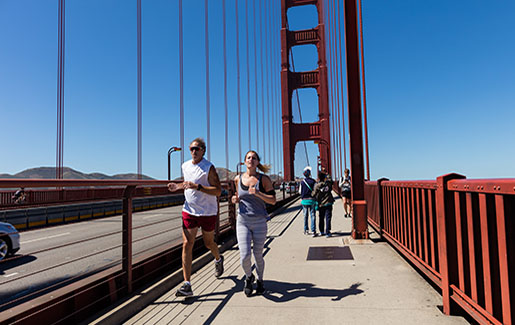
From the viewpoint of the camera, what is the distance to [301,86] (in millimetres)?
38656

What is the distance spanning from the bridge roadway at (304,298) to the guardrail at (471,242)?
32 cm

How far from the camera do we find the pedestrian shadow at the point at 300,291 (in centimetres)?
324

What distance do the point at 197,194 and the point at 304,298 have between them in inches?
56.4

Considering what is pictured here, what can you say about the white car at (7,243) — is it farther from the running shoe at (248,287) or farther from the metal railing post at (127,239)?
the running shoe at (248,287)

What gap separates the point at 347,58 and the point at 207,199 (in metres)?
4.76

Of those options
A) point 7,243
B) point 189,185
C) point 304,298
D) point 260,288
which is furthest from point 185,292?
point 7,243

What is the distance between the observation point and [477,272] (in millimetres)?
2277

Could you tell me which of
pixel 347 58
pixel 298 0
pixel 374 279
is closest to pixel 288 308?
pixel 374 279

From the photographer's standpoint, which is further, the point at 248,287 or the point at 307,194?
the point at 307,194

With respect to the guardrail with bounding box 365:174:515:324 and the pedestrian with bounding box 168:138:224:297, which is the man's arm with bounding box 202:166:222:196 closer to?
the pedestrian with bounding box 168:138:224:297

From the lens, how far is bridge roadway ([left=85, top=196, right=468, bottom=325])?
2732mm

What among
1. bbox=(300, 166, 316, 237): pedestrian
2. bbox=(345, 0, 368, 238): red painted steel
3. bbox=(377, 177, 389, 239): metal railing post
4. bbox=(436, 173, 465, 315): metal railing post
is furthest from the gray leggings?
bbox=(300, 166, 316, 237): pedestrian

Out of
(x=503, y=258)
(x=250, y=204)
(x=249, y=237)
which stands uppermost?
(x=250, y=204)

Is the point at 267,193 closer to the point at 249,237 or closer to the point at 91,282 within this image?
the point at 249,237
